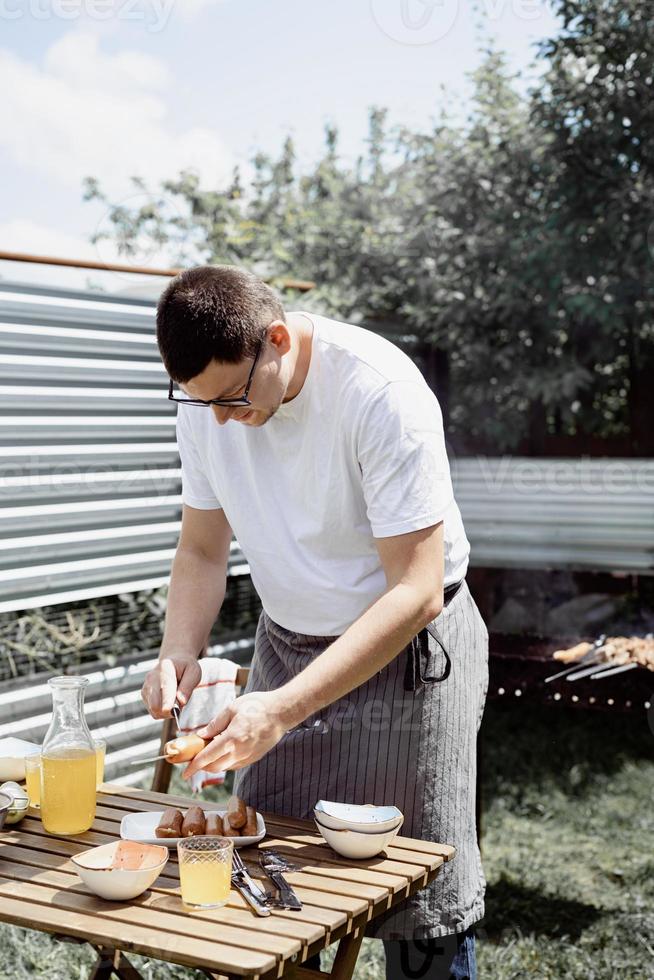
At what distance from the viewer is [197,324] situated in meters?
1.76

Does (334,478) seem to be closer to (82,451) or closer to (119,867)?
(119,867)

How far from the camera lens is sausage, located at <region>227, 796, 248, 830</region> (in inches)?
74.9

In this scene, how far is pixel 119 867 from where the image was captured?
172 centimetres

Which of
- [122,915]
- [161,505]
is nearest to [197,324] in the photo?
[122,915]

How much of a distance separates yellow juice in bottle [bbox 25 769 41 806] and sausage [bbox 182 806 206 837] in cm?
37

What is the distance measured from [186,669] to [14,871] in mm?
541

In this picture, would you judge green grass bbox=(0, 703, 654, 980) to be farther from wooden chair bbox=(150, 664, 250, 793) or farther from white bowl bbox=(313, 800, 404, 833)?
white bowl bbox=(313, 800, 404, 833)

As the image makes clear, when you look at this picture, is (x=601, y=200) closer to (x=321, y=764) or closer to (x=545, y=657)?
(x=545, y=657)

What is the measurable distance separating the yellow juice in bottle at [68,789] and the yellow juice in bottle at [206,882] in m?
0.37

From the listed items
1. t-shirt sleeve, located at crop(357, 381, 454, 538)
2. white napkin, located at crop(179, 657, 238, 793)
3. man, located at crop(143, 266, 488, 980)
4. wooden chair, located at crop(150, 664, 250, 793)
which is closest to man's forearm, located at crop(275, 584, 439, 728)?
man, located at crop(143, 266, 488, 980)

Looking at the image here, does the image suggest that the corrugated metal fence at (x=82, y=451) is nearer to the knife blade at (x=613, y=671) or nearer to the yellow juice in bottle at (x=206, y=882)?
the knife blade at (x=613, y=671)

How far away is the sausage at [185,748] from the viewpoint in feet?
5.90

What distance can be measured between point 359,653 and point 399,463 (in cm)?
36

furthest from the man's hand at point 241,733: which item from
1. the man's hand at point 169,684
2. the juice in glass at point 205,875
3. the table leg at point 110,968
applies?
the table leg at point 110,968
